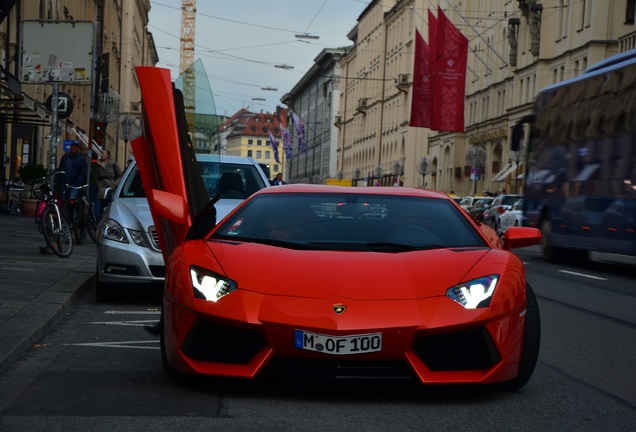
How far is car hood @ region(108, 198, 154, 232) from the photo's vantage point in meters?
12.0

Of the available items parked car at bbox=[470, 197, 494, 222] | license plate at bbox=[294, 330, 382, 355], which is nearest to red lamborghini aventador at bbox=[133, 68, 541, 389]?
license plate at bbox=[294, 330, 382, 355]

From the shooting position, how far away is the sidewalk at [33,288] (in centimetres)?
841

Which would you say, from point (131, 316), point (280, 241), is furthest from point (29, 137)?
point (280, 241)

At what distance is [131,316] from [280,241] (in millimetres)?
3953

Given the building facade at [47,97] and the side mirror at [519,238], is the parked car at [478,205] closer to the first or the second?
the building facade at [47,97]

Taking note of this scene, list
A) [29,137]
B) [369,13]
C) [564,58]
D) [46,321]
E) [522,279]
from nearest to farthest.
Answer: [522,279] → [46,321] → [29,137] → [564,58] → [369,13]

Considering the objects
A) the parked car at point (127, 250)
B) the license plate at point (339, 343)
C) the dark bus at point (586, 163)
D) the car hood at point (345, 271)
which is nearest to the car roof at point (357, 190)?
the car hood at point (345, 271)

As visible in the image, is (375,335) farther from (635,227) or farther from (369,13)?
(369,13)

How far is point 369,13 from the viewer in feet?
392

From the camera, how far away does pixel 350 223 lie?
7.52m

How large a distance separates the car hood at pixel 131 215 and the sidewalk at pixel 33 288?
0.82 metres

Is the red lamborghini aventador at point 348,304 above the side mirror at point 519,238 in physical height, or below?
below

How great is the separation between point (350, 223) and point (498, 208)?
114ft

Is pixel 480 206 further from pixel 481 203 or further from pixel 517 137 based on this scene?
pixel 517 137
